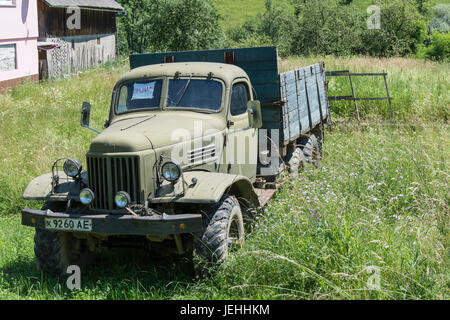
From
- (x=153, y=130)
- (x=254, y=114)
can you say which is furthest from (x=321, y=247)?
(x=254, y=114)

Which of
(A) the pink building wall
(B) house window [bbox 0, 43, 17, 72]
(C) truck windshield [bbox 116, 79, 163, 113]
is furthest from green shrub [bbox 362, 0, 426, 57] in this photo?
(C) truck windshield [bbox 116, 79, 163, 113]

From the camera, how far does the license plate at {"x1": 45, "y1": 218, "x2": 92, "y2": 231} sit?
458 cm

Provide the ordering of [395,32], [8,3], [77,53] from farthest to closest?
1. [395,32]
2. [77,53]
3. [8,3]

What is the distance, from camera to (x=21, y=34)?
61.4ft

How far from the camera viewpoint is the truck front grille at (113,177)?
4.71m

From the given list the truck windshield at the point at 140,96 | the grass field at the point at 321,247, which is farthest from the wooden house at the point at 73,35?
the truck windshield at the point at 140,96

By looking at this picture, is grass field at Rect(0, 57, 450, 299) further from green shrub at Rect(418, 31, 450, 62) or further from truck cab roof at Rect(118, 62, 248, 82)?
green shrub at Rect(418, 31, 450, 62)

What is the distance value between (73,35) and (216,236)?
2443 centimetres

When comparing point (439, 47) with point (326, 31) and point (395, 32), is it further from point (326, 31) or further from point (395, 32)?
point (326, 31)

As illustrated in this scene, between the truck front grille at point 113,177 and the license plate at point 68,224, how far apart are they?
306 millimetres

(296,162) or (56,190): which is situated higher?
(56,190)

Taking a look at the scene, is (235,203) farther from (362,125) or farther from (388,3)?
(388,3)

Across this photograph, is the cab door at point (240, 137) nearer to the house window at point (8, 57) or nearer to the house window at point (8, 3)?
the house window at point (8, 57)

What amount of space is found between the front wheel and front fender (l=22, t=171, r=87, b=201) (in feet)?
4.17
